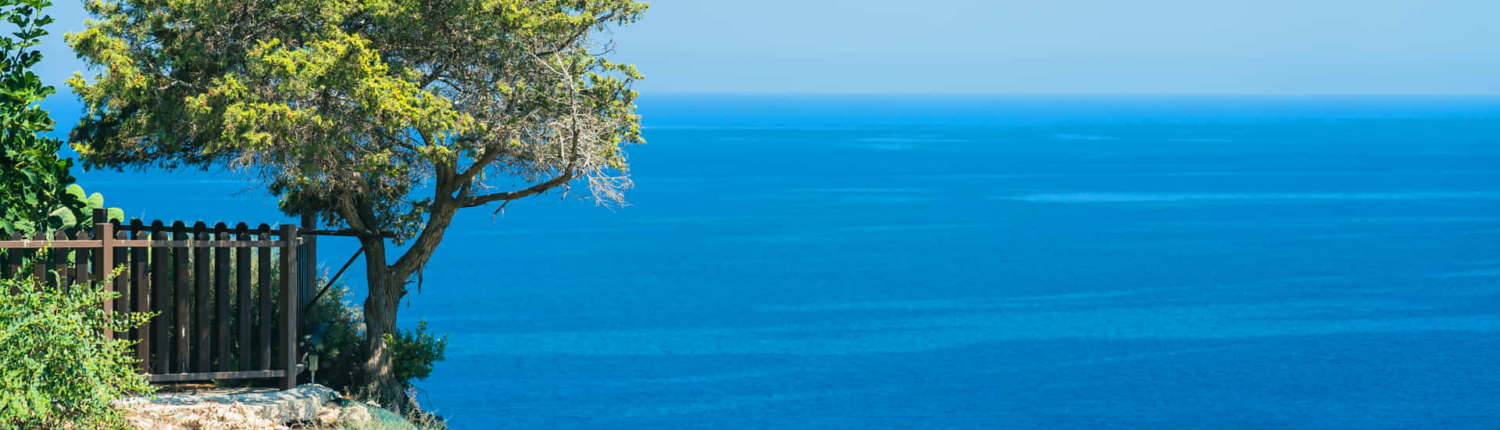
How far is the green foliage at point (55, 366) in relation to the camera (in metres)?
8.12

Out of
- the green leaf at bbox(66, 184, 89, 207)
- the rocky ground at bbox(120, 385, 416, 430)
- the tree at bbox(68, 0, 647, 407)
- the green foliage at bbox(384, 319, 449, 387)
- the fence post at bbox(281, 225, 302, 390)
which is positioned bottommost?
the green foliage at bbox(384, 319, 449, 387)

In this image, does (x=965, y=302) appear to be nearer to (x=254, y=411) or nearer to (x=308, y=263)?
(x=308, y=263)

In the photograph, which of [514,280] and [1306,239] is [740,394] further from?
[1306,239]

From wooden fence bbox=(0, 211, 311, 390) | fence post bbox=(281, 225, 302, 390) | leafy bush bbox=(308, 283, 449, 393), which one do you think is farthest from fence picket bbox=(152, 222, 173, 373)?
leafy bush bbox=(308, 283, 449, 393)

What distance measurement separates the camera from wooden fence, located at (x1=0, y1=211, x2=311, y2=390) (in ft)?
32.8

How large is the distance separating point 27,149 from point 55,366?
330 centimetres

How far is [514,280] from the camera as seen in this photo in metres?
78.6

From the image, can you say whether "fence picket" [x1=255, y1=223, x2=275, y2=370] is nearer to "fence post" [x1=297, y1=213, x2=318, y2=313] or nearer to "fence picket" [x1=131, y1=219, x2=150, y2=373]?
"fence picket" [x1=131, y1=219, x2=150, y2=373]

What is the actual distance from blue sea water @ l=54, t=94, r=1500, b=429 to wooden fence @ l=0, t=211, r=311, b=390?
76.3 ft

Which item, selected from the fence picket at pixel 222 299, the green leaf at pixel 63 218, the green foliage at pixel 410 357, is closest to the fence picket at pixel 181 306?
the fence picket at pixel 222 299

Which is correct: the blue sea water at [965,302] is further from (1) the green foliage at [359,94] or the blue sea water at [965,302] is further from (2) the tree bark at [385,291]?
(1) the green foliage at [359,94]

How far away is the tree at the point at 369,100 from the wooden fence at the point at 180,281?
1.39m

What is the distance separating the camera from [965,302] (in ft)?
240

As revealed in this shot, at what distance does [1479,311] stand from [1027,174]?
69778 mm
